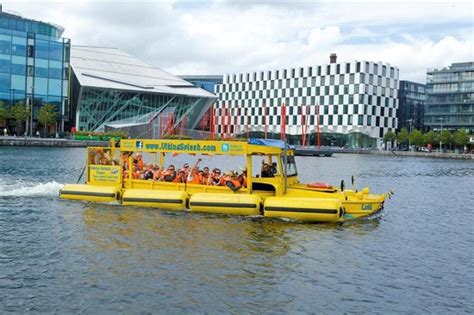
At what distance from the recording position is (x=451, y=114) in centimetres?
15025

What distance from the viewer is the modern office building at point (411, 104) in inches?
6555

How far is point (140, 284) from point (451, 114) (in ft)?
485

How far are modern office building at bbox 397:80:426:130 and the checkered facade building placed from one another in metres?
15.5

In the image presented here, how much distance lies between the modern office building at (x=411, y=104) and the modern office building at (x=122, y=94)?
2498 inches

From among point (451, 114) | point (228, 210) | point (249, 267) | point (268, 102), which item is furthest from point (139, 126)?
point (249, 267)

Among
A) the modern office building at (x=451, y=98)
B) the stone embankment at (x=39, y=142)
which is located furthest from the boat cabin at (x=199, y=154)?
the modern office building at (x=451, y=98)

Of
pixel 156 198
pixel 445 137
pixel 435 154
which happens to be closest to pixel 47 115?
pixel 156 198

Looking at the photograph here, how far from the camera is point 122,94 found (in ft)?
394

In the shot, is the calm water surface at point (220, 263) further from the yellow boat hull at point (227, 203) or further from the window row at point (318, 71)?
the window row at point (318, 71)

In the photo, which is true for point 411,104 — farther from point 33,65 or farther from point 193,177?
point 193,177

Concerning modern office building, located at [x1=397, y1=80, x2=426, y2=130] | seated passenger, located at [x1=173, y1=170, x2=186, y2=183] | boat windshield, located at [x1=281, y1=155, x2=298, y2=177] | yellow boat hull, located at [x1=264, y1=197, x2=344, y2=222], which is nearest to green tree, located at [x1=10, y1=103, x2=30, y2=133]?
seated passenger, located at [x1=173, y1=170, x2=186, y2=183]

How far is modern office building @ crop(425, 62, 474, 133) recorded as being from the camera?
147 metres

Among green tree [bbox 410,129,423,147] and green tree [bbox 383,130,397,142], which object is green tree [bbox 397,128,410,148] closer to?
green tree [bbox 383,130,397,142]

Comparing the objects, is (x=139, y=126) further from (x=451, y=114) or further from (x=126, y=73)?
(x=451, y=114)
